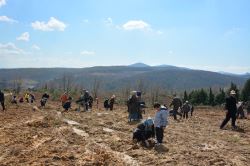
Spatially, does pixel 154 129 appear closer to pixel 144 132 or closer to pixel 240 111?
pixel 144 132

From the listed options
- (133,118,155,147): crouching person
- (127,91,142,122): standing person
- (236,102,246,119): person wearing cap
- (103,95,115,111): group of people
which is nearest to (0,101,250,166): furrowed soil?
(133,118,155,147): crouching person

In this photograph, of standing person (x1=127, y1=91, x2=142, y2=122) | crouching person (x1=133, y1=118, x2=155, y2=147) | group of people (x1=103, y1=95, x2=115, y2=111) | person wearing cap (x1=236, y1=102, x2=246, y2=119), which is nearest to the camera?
crouching person (x1=133, y1=118, x2=155, y2=147)

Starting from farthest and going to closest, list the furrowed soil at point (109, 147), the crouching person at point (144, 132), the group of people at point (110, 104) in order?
1. the group of people at point (110, 104)
2. the crouching person at point (144, 132)
3. the furrowed soil at point (109, 147)

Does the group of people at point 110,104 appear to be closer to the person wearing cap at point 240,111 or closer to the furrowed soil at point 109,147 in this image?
the person wearing cap at point 240,111

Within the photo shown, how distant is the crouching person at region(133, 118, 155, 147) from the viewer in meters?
17.4

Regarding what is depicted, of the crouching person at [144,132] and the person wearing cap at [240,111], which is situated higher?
the crouching person at [144,132]

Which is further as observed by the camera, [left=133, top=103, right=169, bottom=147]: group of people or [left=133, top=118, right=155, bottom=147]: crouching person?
[left=133, top=118, right=155, bottom=147]: crouching person

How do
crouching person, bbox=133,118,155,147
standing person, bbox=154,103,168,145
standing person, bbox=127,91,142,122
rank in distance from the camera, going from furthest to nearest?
standing person, bbox=127,91,142,122 < crouching person, bbox=133,118,155,147 < standing person, bbox=154,103,168,145

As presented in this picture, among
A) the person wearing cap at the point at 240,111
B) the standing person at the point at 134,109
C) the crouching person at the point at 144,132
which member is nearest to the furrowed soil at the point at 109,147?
the crouching person at the point at 144,132

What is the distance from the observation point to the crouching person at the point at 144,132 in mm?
17422

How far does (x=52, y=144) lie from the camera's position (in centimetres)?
1756

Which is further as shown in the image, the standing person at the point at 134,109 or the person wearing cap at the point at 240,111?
the person wearing cap at the point at 240,111

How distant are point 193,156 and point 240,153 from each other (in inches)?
81.8

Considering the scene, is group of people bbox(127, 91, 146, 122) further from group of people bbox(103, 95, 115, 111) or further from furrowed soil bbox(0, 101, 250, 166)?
group of people bbox(103, 95, 115, 111)
